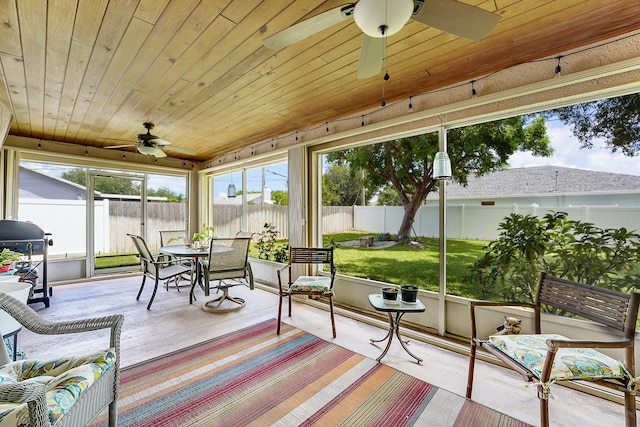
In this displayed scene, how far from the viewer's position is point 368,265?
3723 millimetres

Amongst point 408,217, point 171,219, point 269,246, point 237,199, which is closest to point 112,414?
point 408,217

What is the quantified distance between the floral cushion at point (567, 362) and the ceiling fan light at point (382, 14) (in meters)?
1.79

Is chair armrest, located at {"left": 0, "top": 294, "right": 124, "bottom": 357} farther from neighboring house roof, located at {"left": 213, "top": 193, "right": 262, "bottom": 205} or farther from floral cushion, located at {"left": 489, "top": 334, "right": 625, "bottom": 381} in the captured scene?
neighboring house roof, located at {"left": 213, "top": 193, "right": 262, "bottom": 205}

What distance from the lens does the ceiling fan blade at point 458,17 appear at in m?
1.22

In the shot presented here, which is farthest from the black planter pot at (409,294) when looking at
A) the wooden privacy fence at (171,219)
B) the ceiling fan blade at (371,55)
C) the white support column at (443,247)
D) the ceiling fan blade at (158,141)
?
the ceiling fan blade at (158,141)

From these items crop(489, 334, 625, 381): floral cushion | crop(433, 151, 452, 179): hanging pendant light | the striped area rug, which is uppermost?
crop(433, 151, 452, 179): hanging pendant light

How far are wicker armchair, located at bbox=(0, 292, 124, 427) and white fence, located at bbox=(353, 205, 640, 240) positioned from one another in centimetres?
278

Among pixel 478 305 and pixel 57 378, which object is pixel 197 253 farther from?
pixel 478 305

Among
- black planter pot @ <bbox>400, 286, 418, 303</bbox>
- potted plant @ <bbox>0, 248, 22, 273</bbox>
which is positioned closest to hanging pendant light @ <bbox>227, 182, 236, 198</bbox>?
potted plant @ <bbox>0, 248, 22, 273</bbox>

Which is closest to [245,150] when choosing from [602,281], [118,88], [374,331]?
[118,88]

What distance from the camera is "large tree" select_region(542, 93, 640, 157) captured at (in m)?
1.94

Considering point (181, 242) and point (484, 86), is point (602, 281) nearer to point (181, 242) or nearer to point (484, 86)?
point (484, 86)

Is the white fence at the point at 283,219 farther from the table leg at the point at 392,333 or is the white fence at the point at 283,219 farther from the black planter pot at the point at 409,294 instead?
the table leg at the point at 392,333

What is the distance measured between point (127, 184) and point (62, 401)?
17.9 feet
